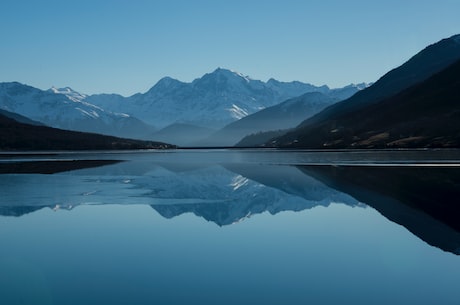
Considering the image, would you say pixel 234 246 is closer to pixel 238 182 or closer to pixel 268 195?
pixel 268 195

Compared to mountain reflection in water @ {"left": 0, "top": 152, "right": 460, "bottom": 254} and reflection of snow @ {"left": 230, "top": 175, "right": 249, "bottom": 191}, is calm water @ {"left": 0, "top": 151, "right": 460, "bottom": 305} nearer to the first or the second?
mountain reflection in water @ {"left": 0, "top": 152, "right": 460, "bottom": 254}

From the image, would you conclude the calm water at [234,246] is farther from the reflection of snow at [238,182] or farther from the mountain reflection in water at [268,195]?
the reflection of snow at [238,182]

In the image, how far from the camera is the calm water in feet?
69.6

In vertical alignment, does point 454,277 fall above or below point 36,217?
below

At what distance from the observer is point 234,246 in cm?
3047

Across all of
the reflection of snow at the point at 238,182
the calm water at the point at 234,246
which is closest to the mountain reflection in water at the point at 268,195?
the reflection of snow at the point at 238,182

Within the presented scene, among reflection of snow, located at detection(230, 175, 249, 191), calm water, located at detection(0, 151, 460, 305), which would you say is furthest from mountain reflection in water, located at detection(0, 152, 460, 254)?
calm water, located at detection(0, 151, 460, 305)

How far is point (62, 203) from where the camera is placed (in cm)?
4900

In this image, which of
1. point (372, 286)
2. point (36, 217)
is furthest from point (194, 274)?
point (36, 217)

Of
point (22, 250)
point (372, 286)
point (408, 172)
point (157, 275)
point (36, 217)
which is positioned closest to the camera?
point (372, 286)

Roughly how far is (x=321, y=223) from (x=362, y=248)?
29.3ft

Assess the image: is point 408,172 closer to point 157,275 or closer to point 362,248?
point 362,248

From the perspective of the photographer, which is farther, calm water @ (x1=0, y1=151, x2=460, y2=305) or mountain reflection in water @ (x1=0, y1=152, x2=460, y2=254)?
mountain reflection in water @ (x1=0, y1=152, x2=460, y2=254)

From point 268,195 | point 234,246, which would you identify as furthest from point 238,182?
point 234,246
